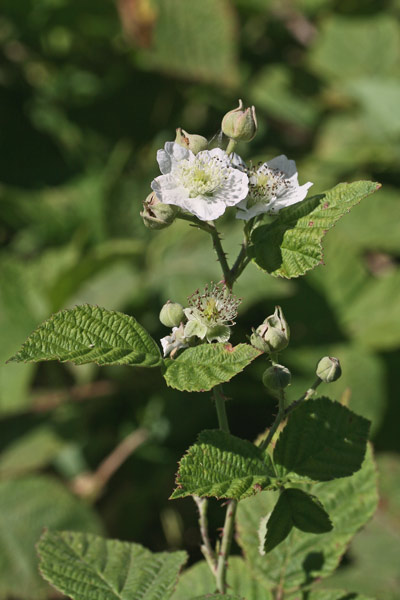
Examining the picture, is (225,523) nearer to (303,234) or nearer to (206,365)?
(206,365)

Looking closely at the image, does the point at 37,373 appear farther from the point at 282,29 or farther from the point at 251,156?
the point at 282,29

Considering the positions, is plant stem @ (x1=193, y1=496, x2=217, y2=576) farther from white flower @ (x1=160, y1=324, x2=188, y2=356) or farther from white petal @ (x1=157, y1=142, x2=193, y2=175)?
white petal @ (x1=157, y1=142, x2=193, y2=175)

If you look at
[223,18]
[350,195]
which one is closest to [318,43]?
[223,18]

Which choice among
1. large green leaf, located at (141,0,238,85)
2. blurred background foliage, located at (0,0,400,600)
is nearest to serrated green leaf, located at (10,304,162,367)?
blurred background foliage, located at (0,0,400,600)

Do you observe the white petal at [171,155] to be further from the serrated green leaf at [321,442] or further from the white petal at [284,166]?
the serrated green leaf at [321,442]

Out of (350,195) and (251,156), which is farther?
(251,156)

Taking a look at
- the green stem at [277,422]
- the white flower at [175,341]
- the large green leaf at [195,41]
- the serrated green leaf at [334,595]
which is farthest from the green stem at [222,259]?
the large green leaf at [195,41]

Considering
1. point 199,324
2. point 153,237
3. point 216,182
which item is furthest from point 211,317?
point 153,237
